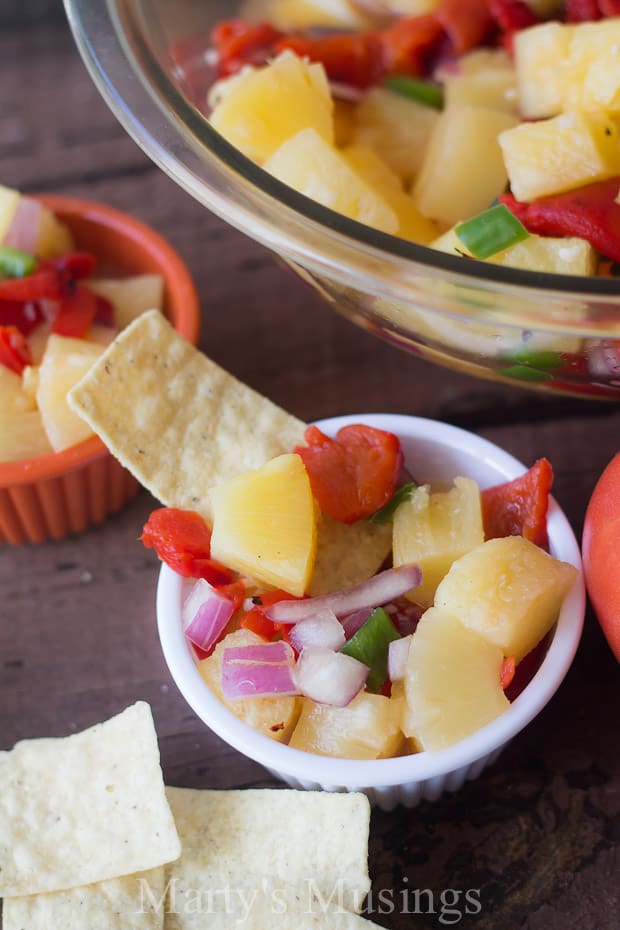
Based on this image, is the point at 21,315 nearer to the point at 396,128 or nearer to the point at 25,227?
the point at 25,227

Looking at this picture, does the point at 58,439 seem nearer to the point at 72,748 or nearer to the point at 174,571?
the point at 174,571

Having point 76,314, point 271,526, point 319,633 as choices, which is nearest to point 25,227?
point 76,314

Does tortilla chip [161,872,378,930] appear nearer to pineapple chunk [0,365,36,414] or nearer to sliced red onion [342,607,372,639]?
sliced red onion [342,607,372,639]

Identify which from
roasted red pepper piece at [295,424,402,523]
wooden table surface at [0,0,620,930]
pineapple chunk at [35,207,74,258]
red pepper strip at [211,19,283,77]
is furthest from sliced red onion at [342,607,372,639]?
red pepper strip at [211,19,283,77]

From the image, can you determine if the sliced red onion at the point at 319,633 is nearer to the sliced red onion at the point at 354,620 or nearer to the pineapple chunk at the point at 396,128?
the sliced red onion at the point at 354,620

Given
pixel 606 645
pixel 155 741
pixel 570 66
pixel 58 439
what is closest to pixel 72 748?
pixel 155 741

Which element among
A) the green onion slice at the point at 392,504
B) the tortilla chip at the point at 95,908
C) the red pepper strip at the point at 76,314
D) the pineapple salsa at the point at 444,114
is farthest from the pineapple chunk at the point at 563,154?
the tortilla chip at the point at 95,908

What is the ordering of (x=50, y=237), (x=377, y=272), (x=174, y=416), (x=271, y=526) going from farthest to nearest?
1. (x=50, y=237)
2. (x=174, y=416)
3. (x=271, y=526)
4. (x=377, y=272)
